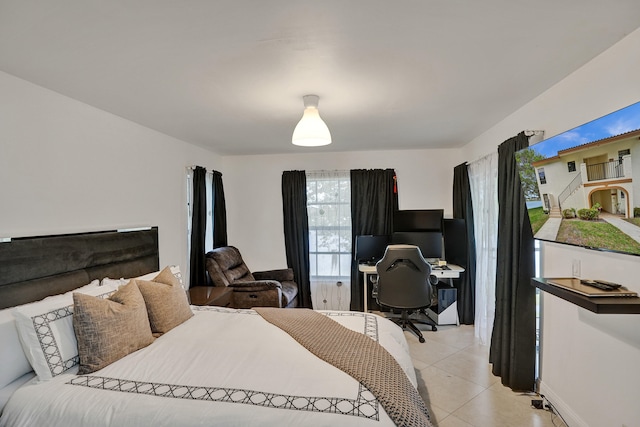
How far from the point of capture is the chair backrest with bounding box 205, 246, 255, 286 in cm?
393

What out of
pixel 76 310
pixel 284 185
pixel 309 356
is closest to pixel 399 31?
pixel 309 356

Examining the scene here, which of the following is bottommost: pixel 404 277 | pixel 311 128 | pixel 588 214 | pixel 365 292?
pixel 365 292

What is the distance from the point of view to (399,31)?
1.51m

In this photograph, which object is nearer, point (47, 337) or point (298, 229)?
point (47, 337)

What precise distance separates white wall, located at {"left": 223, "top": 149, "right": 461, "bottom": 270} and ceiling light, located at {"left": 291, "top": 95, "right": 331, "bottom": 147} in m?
2.40

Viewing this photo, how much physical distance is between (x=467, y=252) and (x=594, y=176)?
2.54m

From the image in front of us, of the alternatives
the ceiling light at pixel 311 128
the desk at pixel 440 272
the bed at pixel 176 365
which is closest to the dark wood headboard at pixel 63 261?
the bed at pixel 176 365

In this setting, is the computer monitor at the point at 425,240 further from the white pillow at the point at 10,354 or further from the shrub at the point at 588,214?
the white pillow at the point at 10,354

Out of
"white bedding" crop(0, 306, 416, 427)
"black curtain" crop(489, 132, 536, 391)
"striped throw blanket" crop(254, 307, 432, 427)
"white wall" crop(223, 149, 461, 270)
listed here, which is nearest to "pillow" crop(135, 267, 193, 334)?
"white bedding" crop(0, 306, 416, 427)

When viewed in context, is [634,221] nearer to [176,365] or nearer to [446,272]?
[176,365]

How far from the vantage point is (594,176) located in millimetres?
1646

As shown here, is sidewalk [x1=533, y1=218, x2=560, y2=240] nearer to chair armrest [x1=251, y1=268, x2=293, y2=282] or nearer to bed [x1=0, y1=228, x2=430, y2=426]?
bed [x1=0, y1=228, x2=430, y2=426]

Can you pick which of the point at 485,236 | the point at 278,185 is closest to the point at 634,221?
the point at 485,236

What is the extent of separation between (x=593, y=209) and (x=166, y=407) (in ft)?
Answer: 7.70
